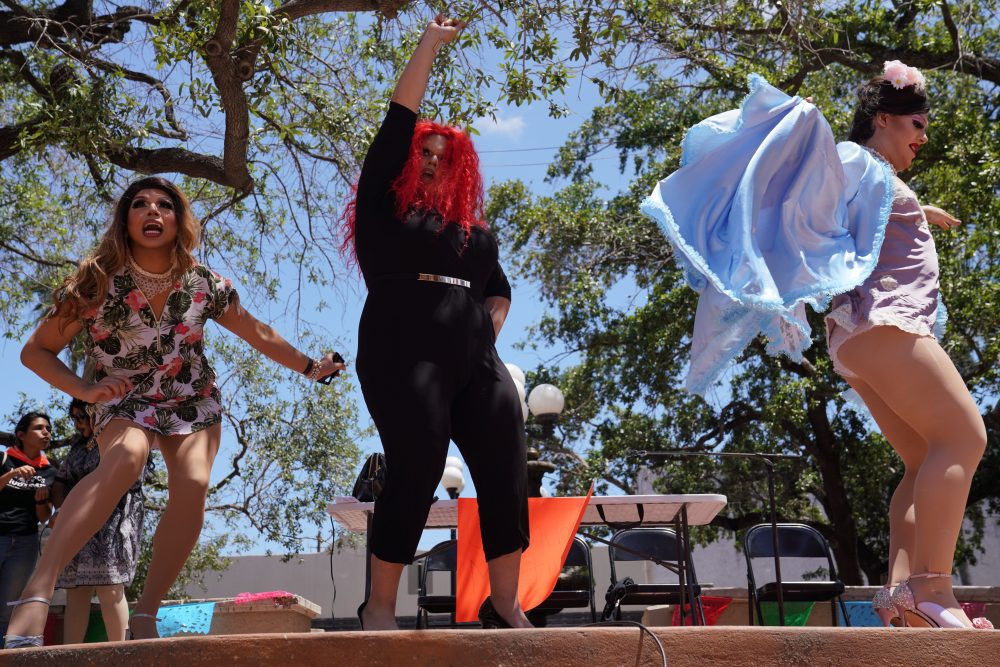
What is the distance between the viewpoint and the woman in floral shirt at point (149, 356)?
10.0ft

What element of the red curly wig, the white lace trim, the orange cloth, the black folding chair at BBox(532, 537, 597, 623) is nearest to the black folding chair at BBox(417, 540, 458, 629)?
the black folding chair at BBox(532, 537, 597, 623)

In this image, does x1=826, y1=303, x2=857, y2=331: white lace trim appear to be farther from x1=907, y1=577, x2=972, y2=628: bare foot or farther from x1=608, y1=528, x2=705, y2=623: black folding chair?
x1=608, y1=528, x2=705, y2=623: black folding chair

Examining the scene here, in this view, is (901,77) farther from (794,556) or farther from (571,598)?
(794,556)

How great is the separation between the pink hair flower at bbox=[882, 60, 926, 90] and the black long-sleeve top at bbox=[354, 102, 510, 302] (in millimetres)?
1497

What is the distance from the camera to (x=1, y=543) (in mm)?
5598

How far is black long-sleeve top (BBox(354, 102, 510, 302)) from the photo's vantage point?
2.99 metres

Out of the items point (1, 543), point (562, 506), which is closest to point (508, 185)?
point (1, 543)

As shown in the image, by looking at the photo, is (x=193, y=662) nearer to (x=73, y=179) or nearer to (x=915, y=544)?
(x=915, y=544)

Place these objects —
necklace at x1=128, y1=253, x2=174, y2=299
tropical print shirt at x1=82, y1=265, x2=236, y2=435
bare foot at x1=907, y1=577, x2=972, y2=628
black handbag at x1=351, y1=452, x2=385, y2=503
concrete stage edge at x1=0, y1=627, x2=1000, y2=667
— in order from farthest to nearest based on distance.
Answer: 1. black handbag at x1=351, y1=452, x2=385, y2=503
2. necklace at x1=128, y1=253, x2=174, y2=299
3. tropical print shirt at x1=82, y1=265, x2=236, y2=435
4. bare foot at x1=907, y1=577, x2=972, y2=628
5. concrete stage edge at x1=0, y1=627, x2=1000, y2=667

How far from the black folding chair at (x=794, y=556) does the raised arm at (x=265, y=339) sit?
121 inches

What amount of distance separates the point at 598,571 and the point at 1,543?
1413cm

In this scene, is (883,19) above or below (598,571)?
above

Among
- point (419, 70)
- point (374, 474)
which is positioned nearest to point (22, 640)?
point (374, 474)

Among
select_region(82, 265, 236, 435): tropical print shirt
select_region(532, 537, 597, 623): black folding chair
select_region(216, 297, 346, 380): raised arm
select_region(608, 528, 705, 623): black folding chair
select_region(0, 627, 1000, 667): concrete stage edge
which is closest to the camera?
select_region(0, 627, 1000, 667): concrete stage edge
